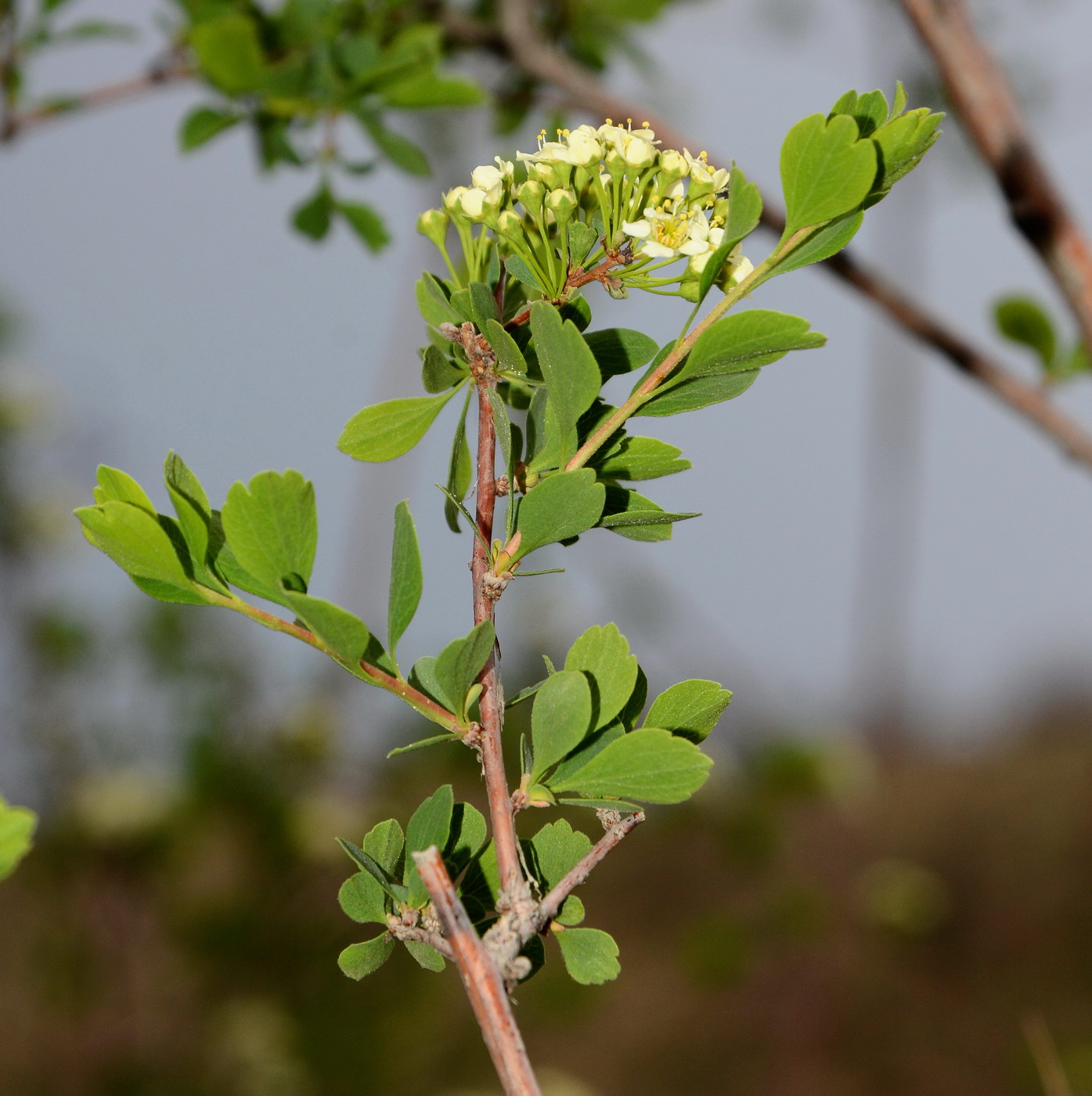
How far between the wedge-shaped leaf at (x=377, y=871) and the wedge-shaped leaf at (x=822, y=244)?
0.19 meters

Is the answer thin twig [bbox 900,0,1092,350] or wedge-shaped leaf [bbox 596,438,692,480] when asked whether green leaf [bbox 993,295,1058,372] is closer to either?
thin twig [bbox 900,0,1092,350]

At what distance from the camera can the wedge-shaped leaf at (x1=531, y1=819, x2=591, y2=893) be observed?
0.95 ft

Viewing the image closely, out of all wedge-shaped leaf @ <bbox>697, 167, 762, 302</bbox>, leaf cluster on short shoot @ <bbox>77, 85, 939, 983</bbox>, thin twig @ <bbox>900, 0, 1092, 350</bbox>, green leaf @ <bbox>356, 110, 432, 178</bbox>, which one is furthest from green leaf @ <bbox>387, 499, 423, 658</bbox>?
thin twig @ <bbox>900, 0, 1092, 350</bbox>

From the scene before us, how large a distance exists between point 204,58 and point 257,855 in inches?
49.2

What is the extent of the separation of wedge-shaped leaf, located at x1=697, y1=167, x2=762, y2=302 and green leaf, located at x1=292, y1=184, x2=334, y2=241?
0.46 metres

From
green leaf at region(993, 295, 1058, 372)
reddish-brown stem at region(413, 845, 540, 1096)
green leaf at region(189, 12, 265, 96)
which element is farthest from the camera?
green leaf at region(993, 295, 1058, 372)

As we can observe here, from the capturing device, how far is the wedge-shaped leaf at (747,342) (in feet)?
→ 0.79

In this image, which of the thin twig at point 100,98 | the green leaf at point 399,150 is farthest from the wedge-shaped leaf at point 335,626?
the thin twig at point 100,98

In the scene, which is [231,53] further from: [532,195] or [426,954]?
[426,954]

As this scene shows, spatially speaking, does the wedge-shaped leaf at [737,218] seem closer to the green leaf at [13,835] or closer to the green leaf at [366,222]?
the green leaf at [13,835]

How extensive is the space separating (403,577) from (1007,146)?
1.76ft

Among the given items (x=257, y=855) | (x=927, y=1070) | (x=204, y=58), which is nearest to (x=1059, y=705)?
(x=927, y=1070)

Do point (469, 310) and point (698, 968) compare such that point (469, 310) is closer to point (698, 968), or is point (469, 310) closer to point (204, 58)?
point (204, 58)

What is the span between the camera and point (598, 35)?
986 millimetres
